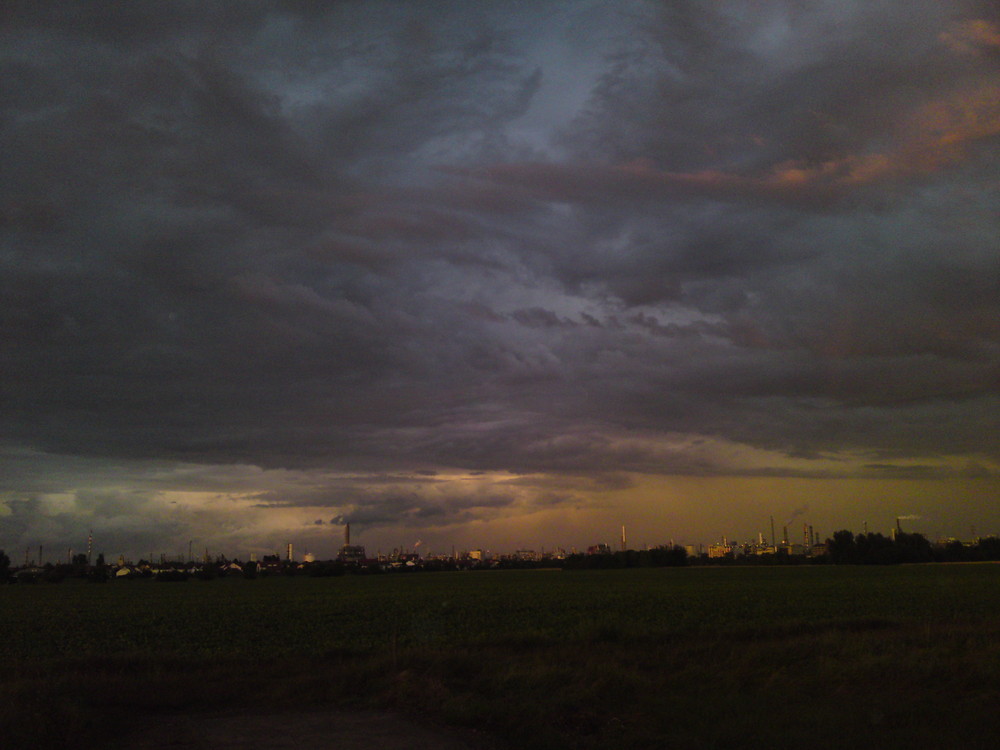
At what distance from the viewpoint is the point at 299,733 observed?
1310 centimetres

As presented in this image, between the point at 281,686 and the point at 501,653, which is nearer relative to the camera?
the point at 281,686

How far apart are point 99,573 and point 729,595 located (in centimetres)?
14531

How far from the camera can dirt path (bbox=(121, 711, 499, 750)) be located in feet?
40.1

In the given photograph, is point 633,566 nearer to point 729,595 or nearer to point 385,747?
point 729,595

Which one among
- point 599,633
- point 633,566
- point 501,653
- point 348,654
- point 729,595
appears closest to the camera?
point 501,653

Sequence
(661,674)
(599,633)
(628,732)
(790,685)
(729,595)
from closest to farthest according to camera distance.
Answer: (628,732) < (790,685) < (661,674) < (599,633) < (729,595)

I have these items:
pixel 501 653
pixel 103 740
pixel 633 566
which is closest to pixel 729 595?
pixel 501 653

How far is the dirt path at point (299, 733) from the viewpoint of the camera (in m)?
12.2

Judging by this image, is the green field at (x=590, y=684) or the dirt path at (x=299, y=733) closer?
the dirt path at (x=299, y=733)

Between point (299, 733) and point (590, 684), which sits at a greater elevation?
point (590, 684)

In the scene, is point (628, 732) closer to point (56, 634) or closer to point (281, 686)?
point (281, 686)

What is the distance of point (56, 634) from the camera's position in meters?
38.2

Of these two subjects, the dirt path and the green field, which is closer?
the dirt path

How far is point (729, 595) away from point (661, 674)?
4512cm
